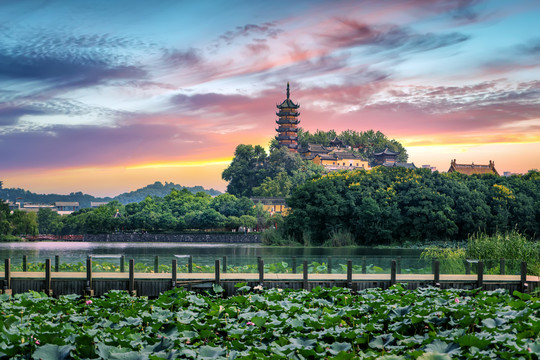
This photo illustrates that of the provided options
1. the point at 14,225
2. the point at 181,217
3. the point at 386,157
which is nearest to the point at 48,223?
the point at 14,225

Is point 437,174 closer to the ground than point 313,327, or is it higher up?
higher up

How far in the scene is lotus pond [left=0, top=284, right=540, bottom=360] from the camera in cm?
607

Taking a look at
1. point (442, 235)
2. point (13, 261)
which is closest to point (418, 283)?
point (13, 261)

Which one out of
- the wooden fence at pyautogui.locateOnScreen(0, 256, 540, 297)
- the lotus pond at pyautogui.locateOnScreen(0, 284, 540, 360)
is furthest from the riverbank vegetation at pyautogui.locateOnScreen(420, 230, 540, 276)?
the lotus pond at pyautogui.locateOnScreen(0, 284, 540, 360)

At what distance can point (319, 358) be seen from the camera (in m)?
6.23

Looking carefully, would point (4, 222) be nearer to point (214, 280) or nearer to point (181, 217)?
point (181, 217)

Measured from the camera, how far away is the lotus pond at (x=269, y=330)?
6.07 m

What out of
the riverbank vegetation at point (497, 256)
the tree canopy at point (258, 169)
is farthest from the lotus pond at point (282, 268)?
the tree canopy at point (258, 169)

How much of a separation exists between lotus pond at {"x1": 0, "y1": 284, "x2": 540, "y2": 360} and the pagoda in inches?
3446

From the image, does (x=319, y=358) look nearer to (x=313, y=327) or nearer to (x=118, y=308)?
(x=313, y=327)

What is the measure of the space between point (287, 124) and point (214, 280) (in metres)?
84.3

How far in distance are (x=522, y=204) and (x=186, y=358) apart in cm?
5040

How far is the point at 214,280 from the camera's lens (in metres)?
14.9

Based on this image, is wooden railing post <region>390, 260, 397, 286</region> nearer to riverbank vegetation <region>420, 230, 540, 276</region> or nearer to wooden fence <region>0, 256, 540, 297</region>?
wooden fence <region>0, 256, 540, 297</region>
